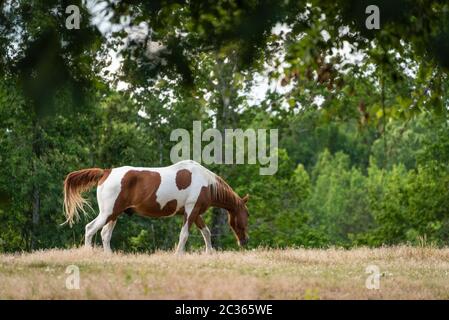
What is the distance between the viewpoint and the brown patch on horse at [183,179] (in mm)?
15094

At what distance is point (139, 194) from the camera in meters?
15.1

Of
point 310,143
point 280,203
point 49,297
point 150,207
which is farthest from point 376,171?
point 49,297

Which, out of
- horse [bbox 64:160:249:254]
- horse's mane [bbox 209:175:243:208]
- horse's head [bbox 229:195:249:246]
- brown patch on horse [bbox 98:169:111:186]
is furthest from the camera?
horse's head [bbox 229:195:249:246]

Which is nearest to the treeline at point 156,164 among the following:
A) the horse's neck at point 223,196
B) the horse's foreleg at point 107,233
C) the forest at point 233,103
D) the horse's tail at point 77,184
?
the forest at point 233,103

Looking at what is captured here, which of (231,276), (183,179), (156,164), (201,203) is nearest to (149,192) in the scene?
(183,179)

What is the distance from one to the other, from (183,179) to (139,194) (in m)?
0.91

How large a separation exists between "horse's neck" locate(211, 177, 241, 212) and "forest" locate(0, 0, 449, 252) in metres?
2.16

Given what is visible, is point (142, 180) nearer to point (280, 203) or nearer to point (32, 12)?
point (32, 12)

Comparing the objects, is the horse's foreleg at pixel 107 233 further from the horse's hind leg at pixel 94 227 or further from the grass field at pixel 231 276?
the grass field at pixel 231 276

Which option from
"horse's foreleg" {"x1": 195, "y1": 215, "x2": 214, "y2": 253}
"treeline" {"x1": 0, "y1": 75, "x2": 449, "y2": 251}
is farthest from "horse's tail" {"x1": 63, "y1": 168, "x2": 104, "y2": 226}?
"treeline" {"x1": 0, "y1": 75, "x2": 449, "y2": 251}

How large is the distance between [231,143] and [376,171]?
35.6 meters

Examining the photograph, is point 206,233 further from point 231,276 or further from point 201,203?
point 231,276

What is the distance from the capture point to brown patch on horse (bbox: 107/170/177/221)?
14922 mm

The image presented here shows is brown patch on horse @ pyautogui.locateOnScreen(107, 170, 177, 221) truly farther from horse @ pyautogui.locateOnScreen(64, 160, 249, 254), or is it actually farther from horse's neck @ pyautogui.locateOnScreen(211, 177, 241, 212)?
horse's neck @ pyautogui.locateOnScreen(211, 177, 241, 212)
